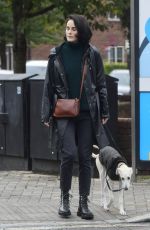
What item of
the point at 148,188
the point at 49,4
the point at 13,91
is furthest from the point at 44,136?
the point at 49,4

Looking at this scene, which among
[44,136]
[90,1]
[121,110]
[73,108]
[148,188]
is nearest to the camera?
[73,108]

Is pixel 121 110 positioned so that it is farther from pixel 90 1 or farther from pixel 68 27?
pixel 68 27

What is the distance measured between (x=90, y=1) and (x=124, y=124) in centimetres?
540

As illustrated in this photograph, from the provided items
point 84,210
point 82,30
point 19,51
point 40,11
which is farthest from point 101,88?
point 40,11

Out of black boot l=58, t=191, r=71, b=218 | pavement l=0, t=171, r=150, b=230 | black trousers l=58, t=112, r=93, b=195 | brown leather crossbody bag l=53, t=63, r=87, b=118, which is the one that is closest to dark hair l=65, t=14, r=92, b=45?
brown leather crossbody bag l=53, t=63, r=87, b=118

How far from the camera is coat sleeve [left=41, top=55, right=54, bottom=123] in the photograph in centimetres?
732

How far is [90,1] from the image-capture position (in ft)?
50.4

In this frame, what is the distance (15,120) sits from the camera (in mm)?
10867

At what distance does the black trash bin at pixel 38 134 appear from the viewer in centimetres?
1046

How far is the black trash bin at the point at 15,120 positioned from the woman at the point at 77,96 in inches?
134

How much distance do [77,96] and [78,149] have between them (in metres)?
0.55

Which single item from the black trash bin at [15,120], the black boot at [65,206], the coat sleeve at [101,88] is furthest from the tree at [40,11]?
the black boot at [65,206]

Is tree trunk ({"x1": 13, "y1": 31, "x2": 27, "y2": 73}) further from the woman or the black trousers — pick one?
the black trousers

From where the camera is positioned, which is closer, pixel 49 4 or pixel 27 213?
pixel 27 213
